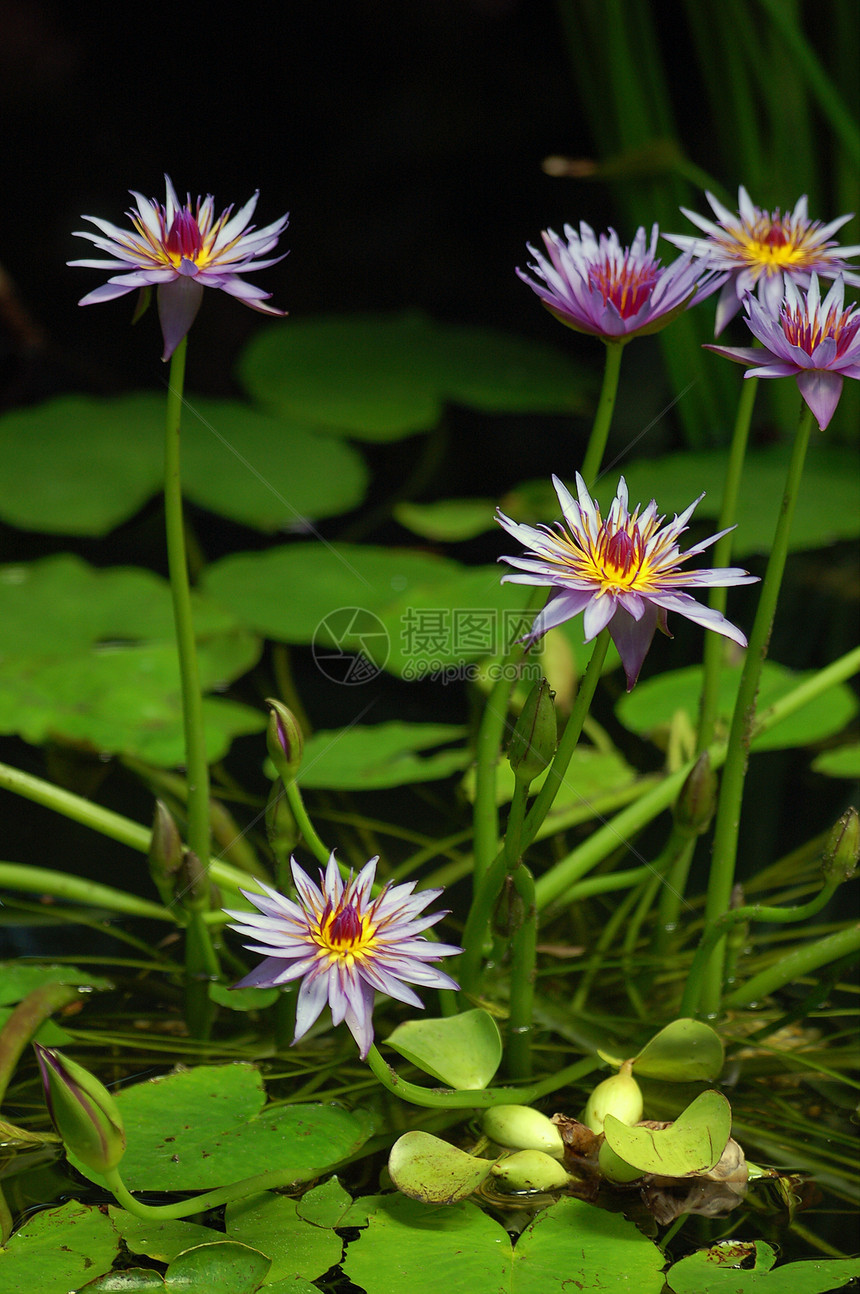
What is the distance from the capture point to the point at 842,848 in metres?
1.28

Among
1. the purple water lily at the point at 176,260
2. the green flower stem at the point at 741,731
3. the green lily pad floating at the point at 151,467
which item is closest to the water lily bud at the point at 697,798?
the green flower stem at the point at 741,731

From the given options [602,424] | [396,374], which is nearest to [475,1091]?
[602,424]

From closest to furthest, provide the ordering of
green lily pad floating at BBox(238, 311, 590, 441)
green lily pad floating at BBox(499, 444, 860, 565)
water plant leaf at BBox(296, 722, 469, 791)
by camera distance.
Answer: water plant leaf at BBox(296, 722, 469, 791) → green lily pad floating at BBox(499, 444, 860, 565) → green lily pad floating at BBox(238, 311, 590, 441)

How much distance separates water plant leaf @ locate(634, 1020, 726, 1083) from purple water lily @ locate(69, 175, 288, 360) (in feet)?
3.09

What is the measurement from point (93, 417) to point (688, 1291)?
2.76 metres

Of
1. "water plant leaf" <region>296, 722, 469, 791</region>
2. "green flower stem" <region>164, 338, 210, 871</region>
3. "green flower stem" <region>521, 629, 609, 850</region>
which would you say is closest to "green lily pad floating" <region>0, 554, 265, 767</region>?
"water plant leaf" <region>296, 722, 469, 791</region>

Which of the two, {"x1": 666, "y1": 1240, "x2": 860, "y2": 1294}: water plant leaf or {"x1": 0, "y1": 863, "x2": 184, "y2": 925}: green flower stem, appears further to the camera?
{"x1": 0, "y1": 863, "x2": 184, "y2": 925}: green flower stem

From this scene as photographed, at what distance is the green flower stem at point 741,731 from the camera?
1.23 metres

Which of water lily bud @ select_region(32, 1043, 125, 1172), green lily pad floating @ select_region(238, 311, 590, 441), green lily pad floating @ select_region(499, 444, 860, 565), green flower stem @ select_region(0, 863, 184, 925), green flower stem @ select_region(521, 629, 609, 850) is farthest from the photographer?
green lily pad floating @ select_region(238, 311, 590, 441)

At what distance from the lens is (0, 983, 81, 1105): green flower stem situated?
1.29 m

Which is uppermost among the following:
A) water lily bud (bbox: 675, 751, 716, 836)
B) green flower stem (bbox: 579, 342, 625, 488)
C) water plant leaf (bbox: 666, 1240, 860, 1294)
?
green flower stem (bbox: 579, 342, 625, 488)

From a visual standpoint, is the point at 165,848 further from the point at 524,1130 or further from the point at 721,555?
the point at 721,555

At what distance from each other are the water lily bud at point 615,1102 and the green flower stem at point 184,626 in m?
0.56

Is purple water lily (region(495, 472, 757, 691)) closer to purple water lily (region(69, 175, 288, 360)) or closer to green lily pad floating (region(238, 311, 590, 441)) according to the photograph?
purple water lily (region(69, 175, 288, 360))
